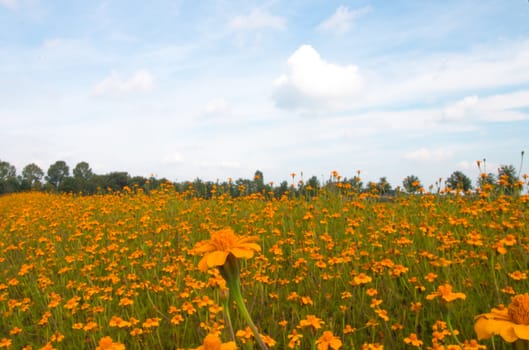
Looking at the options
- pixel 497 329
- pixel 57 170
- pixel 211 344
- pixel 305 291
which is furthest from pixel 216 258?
pixel 57 170

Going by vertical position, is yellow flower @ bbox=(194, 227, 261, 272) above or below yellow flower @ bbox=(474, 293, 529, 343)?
above

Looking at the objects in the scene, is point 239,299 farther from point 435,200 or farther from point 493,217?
point 435,200

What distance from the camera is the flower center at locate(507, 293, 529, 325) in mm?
1002

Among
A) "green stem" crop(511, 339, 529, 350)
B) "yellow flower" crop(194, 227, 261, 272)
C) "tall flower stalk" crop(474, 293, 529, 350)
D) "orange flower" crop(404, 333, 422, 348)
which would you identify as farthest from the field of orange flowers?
"green stem" crop(511, 339, 529, 350)

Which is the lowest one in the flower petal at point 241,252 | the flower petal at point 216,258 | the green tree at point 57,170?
the flower petal at point 216,258

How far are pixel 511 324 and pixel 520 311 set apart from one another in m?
0.04

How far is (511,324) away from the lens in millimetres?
1021

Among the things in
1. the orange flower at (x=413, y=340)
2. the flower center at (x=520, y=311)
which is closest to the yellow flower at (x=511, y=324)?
the flower center at (x=520, y=311)

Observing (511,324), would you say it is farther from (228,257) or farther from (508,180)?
(508,180)

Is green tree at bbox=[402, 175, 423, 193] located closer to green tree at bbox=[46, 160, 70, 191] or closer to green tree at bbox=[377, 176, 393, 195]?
green tree at bbox=[377, 176, 393, 195]

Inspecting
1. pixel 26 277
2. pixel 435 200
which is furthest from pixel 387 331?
pixel 26 277

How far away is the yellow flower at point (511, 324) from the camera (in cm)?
97

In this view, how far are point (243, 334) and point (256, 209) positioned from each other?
4.40 meters

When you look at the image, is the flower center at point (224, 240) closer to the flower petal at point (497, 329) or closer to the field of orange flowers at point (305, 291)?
the field of orange flowers at point (305, 291)
